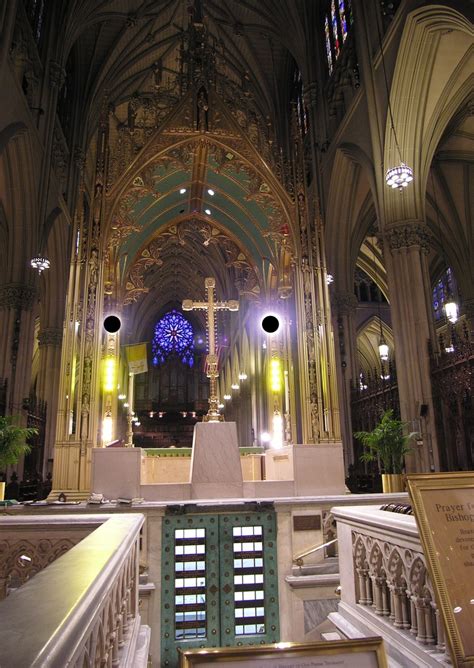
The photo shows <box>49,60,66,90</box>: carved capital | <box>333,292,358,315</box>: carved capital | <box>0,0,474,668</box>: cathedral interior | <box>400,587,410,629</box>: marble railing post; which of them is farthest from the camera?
<box>333,292,358,315</box>: carved capital

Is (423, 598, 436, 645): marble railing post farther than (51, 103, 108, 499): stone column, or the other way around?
(51, 103, 108, 499): stone column

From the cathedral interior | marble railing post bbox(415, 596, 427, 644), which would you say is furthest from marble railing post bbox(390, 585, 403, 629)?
the cathedral interior

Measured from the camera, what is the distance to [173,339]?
43438 mm

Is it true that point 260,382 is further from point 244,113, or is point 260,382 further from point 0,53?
point 0,53

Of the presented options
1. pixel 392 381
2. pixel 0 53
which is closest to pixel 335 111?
pixel 392 381

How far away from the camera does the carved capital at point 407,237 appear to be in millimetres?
12477

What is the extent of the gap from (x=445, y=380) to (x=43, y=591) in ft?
35.2

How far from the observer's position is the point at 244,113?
396 inches

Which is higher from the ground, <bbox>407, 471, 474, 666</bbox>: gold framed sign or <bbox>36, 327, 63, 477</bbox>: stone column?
<bbox>36, 327, 63, 477</bbox>: stone column

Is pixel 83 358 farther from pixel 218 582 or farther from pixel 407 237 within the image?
pixel 407 237

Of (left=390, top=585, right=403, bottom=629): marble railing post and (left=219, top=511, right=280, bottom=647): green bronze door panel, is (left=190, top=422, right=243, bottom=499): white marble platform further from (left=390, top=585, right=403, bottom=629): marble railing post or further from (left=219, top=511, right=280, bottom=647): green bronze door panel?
(left=390, top=585, right=403, bottom=629): marble railing post

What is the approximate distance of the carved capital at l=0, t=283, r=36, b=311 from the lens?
14484 mm

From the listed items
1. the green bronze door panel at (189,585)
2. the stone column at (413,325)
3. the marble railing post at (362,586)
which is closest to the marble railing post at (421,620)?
the marble railing post at (362,586)

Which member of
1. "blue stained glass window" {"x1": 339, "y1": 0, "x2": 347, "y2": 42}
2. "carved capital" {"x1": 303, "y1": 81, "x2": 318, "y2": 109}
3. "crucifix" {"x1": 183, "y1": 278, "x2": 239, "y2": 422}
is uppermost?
"blue stained glass window" {"x1": 339, "y1": 0, "x2": 347, "y2": 42}
